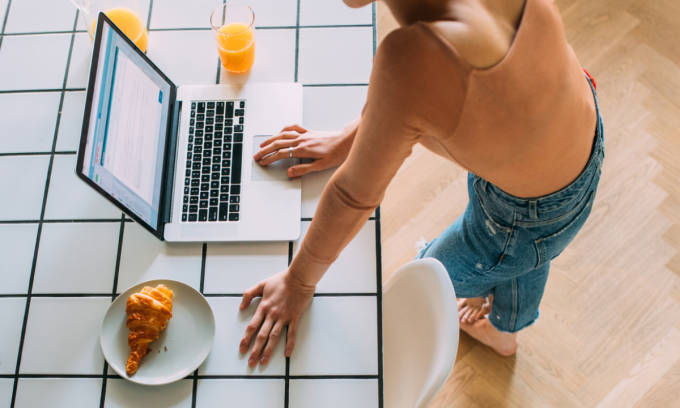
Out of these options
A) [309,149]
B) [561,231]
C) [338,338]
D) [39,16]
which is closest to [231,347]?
[338,338]

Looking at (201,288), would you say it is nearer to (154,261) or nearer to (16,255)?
(154,261)

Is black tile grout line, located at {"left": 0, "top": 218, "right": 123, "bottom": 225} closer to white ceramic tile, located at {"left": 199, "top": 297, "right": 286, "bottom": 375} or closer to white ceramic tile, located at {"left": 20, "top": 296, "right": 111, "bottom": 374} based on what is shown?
white ceramic tile, located at {"left": 20, "top": 296, "right": 111, "bottom": 374}

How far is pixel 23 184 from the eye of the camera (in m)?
1.19

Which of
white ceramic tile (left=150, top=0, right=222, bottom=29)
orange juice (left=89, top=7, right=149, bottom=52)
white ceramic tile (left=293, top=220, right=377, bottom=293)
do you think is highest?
white ceramic tile (left=150, top=0, right=222, bottom=29)

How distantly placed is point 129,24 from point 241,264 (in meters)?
0.63

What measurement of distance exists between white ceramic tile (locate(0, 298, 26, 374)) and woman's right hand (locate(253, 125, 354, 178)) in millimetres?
559

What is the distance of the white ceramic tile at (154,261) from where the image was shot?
1.11 metres

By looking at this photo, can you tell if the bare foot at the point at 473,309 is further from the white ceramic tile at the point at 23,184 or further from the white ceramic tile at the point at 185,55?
the white ceramic tile at the point at 23,184

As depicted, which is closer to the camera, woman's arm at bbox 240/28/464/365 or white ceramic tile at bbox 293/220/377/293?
woman's arm at bbox 240/28/464/365

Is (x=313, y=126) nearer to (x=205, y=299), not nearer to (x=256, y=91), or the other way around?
(x=256, y=91)

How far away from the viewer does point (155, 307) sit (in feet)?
3.32

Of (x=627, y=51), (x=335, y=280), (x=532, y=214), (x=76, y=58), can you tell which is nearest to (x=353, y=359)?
(x=335, y=280)

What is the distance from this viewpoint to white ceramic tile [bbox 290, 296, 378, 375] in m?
1.03

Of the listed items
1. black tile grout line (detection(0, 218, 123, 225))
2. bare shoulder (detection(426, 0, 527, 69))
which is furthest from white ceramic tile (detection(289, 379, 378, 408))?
bare shoulder (detection(426, 0, 527, 69))
